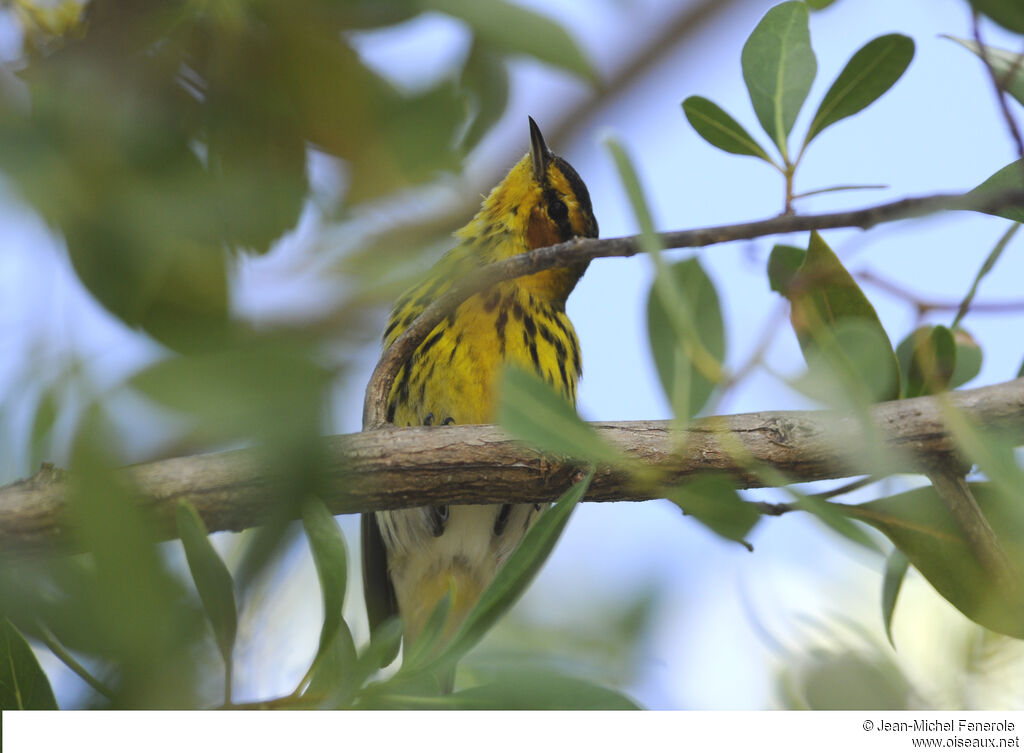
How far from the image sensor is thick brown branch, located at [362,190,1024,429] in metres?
0.65

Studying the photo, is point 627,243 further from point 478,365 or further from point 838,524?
point 478,365

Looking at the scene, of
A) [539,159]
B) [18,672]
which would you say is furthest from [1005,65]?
[539,159]

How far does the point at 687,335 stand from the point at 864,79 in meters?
0.46

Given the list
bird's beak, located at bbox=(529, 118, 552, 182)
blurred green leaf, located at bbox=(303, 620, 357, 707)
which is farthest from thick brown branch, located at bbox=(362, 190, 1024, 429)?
bird's beak, located at bbox=(529, 118, 552, 182)

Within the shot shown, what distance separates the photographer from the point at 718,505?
2.47ft

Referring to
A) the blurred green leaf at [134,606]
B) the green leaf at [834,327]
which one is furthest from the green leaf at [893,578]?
the blurred green leaf at [134,606]

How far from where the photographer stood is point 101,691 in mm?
511

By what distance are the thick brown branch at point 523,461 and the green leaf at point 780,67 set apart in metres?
0.29

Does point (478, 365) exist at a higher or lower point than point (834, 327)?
higher

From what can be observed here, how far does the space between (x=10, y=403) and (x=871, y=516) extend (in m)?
0.74

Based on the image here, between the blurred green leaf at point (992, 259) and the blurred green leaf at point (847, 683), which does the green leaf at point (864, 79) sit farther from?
the blurred green leaf at point (847, 683)

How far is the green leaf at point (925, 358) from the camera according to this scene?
1071mm

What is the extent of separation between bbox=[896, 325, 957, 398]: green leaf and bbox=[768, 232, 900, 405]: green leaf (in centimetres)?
5
